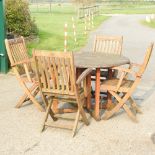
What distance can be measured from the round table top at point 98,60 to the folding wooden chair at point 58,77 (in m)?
0.56

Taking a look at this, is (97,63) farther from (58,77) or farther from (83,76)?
(58,77)

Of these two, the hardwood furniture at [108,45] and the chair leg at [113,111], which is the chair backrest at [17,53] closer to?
the hardwood furniture at [108,45]

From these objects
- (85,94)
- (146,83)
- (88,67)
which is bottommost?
(146,83)

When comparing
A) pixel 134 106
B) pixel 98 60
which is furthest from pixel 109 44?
pixel 134 106

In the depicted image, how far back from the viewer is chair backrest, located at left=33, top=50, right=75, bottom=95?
6.40 meters

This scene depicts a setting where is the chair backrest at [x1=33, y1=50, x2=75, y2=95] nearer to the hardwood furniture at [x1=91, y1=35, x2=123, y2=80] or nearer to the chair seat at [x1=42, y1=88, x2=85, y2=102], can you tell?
the chair seat at [x1=42, y1=88, x2=85, y2=102]

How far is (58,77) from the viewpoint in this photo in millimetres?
6641

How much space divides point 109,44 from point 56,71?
103 inches

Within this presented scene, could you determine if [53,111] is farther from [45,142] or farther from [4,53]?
[4,53]

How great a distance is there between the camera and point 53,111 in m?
7.70

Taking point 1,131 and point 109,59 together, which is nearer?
point 1,131

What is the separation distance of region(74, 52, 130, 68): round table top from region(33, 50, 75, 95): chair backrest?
63cm

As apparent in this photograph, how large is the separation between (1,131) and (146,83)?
15.1 feet

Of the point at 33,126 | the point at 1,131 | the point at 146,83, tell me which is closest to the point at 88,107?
the point at 33,126
